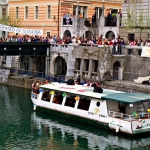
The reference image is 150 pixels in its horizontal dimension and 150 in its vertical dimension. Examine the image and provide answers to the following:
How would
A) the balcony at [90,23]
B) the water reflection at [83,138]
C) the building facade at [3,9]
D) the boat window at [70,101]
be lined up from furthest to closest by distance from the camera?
the building facade at [3,9], the balcony at [90,23], the boat window at [70,101], the water reflection at [83,138]

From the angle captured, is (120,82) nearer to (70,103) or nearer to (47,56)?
(70,103)

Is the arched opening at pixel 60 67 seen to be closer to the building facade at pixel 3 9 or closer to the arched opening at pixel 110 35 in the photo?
the arched opening at pixel 110 35

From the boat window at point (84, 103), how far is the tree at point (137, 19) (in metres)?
15.5

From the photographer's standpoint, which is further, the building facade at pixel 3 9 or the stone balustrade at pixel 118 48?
the building facade at pixel 3 9

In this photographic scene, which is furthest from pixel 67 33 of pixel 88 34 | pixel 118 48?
pixel 118 48

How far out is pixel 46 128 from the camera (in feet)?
119

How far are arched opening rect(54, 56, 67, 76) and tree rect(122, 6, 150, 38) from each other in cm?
894

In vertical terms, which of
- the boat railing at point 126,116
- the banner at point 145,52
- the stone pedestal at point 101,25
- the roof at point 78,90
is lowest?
the boat railing at point 126,116

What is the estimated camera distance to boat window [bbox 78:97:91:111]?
36938 mm

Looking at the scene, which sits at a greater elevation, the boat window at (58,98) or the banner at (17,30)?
the banner at (17,30)

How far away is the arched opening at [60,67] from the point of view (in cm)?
5656

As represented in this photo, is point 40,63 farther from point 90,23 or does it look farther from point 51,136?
point 51,136

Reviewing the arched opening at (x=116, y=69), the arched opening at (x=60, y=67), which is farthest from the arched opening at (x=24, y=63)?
the arched opening at (x=116, y=69)

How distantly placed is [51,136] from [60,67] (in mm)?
23711
